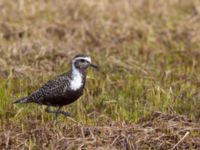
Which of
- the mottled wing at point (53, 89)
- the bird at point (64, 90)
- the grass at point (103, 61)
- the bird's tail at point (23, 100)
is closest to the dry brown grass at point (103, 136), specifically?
the grass at point (103, 61)

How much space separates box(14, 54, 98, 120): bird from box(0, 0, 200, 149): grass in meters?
0.15

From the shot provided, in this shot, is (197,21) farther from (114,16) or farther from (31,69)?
(31,69)

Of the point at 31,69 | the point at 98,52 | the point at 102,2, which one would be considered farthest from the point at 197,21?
the point at 31,69

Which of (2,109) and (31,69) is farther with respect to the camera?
(31,69)

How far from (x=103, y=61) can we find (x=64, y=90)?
2905 millimetres

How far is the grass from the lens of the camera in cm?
874

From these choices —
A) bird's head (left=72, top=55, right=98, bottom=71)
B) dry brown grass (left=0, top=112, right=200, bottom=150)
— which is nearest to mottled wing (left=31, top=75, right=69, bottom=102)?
bird's head (left=72, top=55, right=98, bottom=71)

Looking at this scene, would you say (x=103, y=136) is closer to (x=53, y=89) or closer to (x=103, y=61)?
(x=53, y=89)

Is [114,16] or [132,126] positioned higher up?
[114,16]

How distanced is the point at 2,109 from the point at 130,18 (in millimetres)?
5339

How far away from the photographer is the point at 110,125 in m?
8.62

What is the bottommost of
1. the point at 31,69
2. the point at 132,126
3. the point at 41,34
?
the point at 132,126

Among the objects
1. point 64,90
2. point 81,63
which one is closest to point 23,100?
point 64,90

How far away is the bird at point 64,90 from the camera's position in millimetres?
9031
